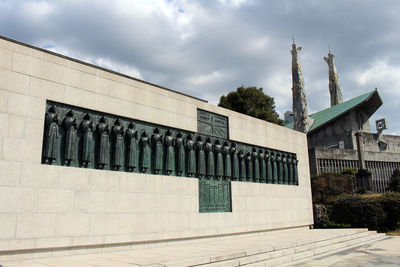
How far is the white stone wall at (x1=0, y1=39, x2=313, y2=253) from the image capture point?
8148mm

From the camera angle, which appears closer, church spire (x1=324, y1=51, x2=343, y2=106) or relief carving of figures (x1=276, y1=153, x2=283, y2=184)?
relief carving of figures (x1=276, y1=153, x2=283, y2=184)

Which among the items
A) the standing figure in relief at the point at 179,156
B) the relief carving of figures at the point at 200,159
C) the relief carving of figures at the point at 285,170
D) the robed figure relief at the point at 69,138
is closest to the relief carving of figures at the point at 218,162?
the relief carving of figures at the point at 200,159

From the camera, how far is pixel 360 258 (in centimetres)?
1022

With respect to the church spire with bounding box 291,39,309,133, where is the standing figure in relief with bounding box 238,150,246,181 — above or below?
below

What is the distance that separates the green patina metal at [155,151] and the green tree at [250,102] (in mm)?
17919

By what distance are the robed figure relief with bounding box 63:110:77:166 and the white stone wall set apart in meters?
0.35

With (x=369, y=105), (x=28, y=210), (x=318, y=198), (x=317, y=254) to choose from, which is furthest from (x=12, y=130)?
(x=369, y=105)

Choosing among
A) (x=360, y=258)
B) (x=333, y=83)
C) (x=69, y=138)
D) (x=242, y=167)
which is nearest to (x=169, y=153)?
(x=69, y=138)

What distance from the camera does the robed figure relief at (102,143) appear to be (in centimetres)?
973

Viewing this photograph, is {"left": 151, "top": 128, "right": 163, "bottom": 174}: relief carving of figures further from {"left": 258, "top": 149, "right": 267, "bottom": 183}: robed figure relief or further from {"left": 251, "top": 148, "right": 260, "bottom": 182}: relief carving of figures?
{"left": 258, "top": 149, "right": 267, "bottom": 183}: robed figure relief

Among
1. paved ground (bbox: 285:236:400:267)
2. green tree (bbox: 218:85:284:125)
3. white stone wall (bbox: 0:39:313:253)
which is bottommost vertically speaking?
paved ground (bbox: 285:236:400:267)

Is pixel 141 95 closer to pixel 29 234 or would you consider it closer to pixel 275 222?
pixel 29 234

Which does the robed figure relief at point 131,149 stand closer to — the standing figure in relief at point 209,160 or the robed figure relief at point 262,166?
the standing figure in relief at point 209,160

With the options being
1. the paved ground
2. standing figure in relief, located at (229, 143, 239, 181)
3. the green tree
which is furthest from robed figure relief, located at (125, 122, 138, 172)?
the green tree
